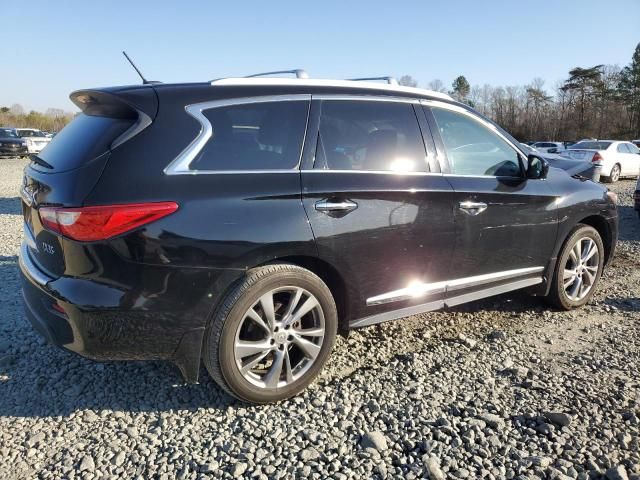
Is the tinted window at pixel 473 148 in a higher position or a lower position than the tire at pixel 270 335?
higher

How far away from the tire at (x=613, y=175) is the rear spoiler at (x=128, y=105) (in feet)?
60.8

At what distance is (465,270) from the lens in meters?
3.50

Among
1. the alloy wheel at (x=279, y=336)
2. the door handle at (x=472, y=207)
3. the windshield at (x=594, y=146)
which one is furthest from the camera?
the windshield at (x=594, y=146)

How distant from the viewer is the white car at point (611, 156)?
16.9 metres

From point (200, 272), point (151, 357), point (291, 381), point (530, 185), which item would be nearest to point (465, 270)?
point (530, 185)

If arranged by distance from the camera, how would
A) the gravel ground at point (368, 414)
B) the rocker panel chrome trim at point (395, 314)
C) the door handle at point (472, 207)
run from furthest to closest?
1. the door handle at point (472, 207)
2. the rocker panel chrome trim at point (395, 314)
3. the gravel ground at point (368, 414)

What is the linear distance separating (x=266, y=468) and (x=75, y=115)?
2.45 m

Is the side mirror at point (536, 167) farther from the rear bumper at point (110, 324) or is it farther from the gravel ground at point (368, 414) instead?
the rear bumper at point (110, 324)

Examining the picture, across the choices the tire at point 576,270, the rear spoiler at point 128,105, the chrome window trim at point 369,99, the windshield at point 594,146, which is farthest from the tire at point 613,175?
the rear spoiler at point 128,105

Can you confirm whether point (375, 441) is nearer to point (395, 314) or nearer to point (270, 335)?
point (270, 335)

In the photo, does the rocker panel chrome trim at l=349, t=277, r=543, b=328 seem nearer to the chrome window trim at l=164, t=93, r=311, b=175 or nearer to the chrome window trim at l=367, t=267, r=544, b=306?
the chrome window trim at l=367, t=267, r=544, b=306

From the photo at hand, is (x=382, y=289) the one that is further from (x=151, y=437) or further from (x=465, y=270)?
(x=151, y=437)

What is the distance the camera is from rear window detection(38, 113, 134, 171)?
8.05 feet

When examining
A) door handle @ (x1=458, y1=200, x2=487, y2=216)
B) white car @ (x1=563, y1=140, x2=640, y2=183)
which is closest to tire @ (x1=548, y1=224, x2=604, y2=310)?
door handle @ (x1=458, y1=200, x2=487, y2=216)
